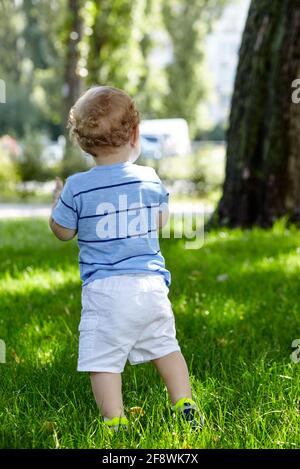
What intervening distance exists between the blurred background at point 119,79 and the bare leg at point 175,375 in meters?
5.71

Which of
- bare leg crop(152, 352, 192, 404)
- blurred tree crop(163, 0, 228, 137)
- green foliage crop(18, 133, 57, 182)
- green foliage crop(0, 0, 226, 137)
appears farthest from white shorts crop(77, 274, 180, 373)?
blurred tree crop(163, 0, 228, 137)

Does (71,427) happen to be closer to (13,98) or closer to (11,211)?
(11,211)

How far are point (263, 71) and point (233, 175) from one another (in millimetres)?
1031

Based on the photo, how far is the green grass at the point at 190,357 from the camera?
242 cm

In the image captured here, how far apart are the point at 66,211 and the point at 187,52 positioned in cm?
3689

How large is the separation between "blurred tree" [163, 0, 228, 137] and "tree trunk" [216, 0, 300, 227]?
1238 inches

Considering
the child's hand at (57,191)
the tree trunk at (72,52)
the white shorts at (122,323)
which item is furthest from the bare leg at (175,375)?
the tree trunk at (72,52)

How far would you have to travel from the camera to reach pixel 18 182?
63.4ft

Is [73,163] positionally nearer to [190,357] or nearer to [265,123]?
[265,123]

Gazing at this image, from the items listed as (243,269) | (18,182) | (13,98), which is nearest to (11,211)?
(18,182)

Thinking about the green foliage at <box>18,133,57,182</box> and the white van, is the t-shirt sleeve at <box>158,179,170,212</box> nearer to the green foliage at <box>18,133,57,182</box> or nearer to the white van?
the green foliage at <box>18,133,57,182</box>

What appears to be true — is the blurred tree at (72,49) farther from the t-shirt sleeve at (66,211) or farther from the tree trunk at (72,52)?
the t-shirt sleeve at (66,211)

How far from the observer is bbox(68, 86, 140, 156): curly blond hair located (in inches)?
104

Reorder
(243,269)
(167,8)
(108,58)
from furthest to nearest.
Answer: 1. (167,8)
2. (108,58)
3. (243,269)
